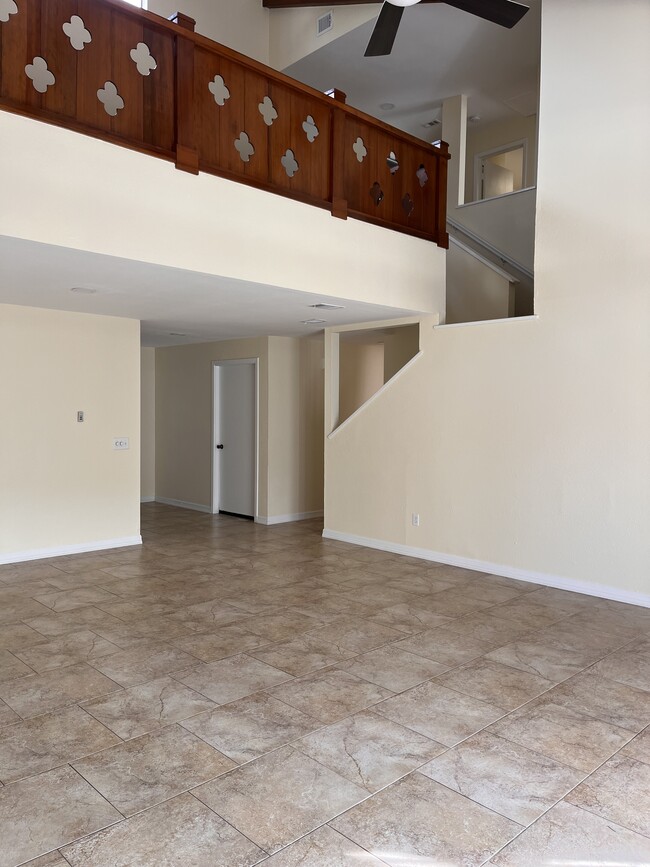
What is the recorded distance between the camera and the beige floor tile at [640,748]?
110 inches

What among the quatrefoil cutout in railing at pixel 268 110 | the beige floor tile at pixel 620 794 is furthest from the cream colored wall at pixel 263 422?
the beige floor tile at pixel 620 794

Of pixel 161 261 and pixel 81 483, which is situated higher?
pixel 161 261

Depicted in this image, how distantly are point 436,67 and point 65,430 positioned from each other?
19.4 ft

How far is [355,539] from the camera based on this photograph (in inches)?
279

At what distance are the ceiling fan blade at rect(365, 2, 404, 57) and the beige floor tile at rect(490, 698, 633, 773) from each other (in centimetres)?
402

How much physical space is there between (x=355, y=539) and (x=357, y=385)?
310 centimetres

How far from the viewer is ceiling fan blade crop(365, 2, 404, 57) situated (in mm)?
4016

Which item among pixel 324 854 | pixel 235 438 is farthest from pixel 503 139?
pixel 324 854

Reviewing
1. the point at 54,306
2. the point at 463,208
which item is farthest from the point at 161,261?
the point at 463,208

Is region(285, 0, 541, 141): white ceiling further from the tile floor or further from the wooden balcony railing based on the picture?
the tile floor

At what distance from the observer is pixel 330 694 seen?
3348mm

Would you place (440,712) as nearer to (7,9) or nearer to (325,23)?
(7,9)

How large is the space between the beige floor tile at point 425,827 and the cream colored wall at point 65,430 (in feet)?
15.7

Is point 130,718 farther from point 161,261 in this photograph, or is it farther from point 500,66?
point 500,66
